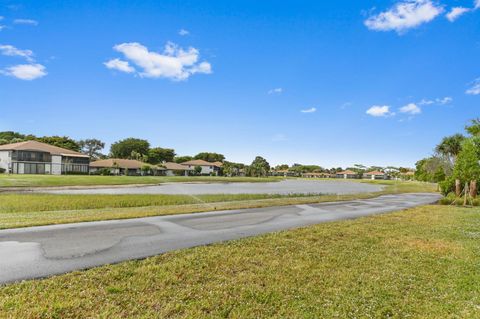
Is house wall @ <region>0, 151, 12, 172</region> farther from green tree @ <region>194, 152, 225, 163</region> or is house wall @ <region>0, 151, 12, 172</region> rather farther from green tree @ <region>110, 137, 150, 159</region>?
green tree @ <region>194, 152, 225, 163</region>

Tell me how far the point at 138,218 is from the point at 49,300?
800 centimetres

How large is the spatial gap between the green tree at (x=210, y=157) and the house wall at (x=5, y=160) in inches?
3108

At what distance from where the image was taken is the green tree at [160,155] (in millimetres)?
107500

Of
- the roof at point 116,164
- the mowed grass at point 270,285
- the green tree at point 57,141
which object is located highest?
the green tree at point 57,141

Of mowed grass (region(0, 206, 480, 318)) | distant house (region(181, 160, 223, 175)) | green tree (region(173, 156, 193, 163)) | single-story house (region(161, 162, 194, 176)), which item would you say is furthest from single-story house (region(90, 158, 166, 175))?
mowed grass (region(0, 206, 480, 318))

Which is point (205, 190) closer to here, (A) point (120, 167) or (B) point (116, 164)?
(A) point (120, 167)

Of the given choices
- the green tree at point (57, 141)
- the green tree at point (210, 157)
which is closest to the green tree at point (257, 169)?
the green tree at point (210, 157)

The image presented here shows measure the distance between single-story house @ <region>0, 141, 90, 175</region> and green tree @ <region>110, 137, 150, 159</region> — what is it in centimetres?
3572

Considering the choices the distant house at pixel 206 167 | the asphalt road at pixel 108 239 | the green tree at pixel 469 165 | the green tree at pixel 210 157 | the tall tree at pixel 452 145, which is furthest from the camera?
the green tree at pixel 210 157

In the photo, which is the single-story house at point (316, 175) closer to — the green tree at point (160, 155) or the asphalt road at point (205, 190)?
the green tree at point (160, 155)

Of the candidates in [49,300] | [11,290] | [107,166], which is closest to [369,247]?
[49,300]

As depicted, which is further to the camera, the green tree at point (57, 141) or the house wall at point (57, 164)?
the green tree at point (57, 141)

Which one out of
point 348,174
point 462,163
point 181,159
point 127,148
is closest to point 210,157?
point 181,159

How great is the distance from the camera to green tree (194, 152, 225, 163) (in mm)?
135125
